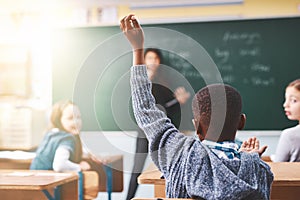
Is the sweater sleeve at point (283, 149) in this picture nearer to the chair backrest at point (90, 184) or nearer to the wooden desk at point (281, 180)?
the wooden desk at point (281, 180)

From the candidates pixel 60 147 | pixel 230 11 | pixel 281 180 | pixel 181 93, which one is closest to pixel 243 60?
pixel 230 11

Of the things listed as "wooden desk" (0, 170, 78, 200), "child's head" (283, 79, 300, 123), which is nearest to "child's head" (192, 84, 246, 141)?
"wooden desk" (0, 170, 78, 200)

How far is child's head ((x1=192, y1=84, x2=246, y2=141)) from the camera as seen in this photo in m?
1.25

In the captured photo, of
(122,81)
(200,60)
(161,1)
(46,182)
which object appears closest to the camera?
(122,81)

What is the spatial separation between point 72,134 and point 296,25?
7.50 ft

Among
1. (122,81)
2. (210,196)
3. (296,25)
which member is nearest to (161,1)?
(296,25)

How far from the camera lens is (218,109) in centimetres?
125

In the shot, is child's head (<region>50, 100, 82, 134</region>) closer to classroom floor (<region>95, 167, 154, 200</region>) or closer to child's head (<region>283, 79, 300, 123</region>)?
classroom floor (<region>95, 167, 154, 200</region>)

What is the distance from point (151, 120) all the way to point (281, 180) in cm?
87

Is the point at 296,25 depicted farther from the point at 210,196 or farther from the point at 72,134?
the point at 210,196

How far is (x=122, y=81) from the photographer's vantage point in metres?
1.45

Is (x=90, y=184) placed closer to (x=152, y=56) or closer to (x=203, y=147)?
(x=152, y=56)

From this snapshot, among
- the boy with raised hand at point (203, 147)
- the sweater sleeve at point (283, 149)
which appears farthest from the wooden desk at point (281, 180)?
the boy with raised hand at point (203, 147)

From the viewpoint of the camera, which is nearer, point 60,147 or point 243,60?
point 60,147
